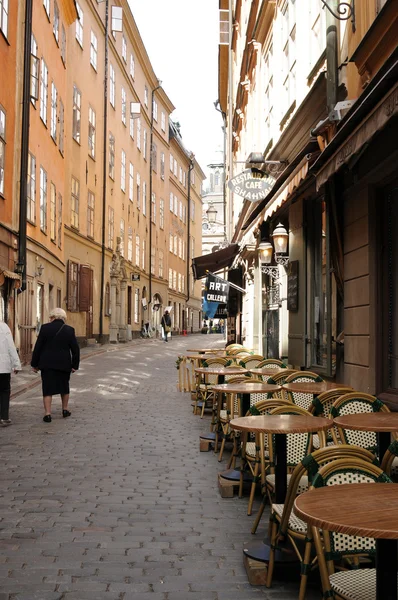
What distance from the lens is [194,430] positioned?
9750 millimetres

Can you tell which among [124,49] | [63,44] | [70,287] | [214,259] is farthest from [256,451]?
[124,49]

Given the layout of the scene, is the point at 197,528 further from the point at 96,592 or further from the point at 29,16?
the point at 29,16

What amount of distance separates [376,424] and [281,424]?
0.65 meters

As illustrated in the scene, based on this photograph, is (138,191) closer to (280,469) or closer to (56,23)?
(56,23)

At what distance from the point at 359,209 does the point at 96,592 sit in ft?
18.3

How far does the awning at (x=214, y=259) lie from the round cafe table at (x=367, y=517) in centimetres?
1735

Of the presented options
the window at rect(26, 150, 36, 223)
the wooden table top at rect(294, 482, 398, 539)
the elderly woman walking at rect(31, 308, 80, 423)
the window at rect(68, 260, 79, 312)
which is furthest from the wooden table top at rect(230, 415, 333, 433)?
the window at rect(68, 260, 79, 312)

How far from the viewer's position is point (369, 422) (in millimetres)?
4781

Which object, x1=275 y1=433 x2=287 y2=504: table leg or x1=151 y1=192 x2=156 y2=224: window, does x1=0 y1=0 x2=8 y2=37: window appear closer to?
x1=275 y1=433 x2=287 y2=504: table leg

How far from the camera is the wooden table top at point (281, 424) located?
14.3 ft

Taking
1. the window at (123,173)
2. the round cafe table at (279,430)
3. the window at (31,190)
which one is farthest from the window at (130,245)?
the round cafe table at (279,430)

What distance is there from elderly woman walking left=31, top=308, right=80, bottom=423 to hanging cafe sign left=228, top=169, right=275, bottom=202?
168 inches

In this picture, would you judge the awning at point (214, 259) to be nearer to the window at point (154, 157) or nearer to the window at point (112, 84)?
the window at point (112, 84)

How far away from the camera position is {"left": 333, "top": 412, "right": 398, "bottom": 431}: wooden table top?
4.57 m
